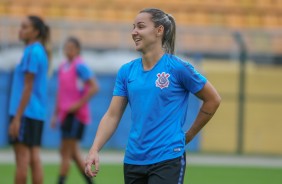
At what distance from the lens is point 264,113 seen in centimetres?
1891

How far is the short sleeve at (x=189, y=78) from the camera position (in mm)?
5785

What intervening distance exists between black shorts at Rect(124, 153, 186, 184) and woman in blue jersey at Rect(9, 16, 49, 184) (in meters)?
2.89

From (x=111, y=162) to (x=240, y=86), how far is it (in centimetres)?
492

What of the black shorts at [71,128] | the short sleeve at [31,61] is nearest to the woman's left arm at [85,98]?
the black shorts at [71,128]

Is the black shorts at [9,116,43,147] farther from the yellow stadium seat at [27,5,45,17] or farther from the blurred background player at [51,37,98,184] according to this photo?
the yellow stadium seat at [27,5,45,17]

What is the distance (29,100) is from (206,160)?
847 centimetres

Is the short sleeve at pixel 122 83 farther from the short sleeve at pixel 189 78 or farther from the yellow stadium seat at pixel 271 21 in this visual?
the yellow stadium seat at pixel 271 21

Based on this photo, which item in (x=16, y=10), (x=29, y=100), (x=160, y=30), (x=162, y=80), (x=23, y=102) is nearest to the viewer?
(x=162, y=80)

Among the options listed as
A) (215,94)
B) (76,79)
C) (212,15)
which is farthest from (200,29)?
(215,94)

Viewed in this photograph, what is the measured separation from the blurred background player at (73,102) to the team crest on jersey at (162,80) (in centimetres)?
520

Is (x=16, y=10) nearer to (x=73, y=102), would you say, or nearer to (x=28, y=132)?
(x=73, y=102)

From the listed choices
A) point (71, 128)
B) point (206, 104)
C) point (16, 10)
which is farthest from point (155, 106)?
point (16, 10)

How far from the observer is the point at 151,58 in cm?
583

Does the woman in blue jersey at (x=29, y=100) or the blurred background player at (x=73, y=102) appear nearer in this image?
the woman in blue jersey at (x=29, y=100)
